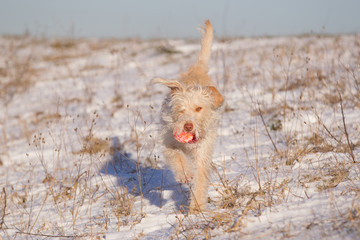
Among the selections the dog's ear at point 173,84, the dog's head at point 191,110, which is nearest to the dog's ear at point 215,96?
the dog's head at point 191,110

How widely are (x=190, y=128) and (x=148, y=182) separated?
0.94 meters

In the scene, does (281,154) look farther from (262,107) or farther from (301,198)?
(262,107)

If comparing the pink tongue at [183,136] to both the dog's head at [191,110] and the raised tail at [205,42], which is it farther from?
the raised tail at [205,42]

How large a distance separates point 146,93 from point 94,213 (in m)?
4.20

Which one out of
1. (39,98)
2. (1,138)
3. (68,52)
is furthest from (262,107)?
(68,52)

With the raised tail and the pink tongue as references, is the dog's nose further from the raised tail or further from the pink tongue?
the raised tail

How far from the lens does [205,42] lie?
14.6 feet

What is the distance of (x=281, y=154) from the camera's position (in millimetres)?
3625

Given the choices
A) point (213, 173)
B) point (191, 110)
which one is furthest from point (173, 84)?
point (213, 173)

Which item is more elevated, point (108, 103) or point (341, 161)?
point (108, 103)

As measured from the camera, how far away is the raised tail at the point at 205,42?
4.41 metres

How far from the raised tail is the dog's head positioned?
109cm

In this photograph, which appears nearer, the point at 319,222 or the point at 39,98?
the point at 319,222

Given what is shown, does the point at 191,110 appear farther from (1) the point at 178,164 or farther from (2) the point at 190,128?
(1) the point at 178,164
